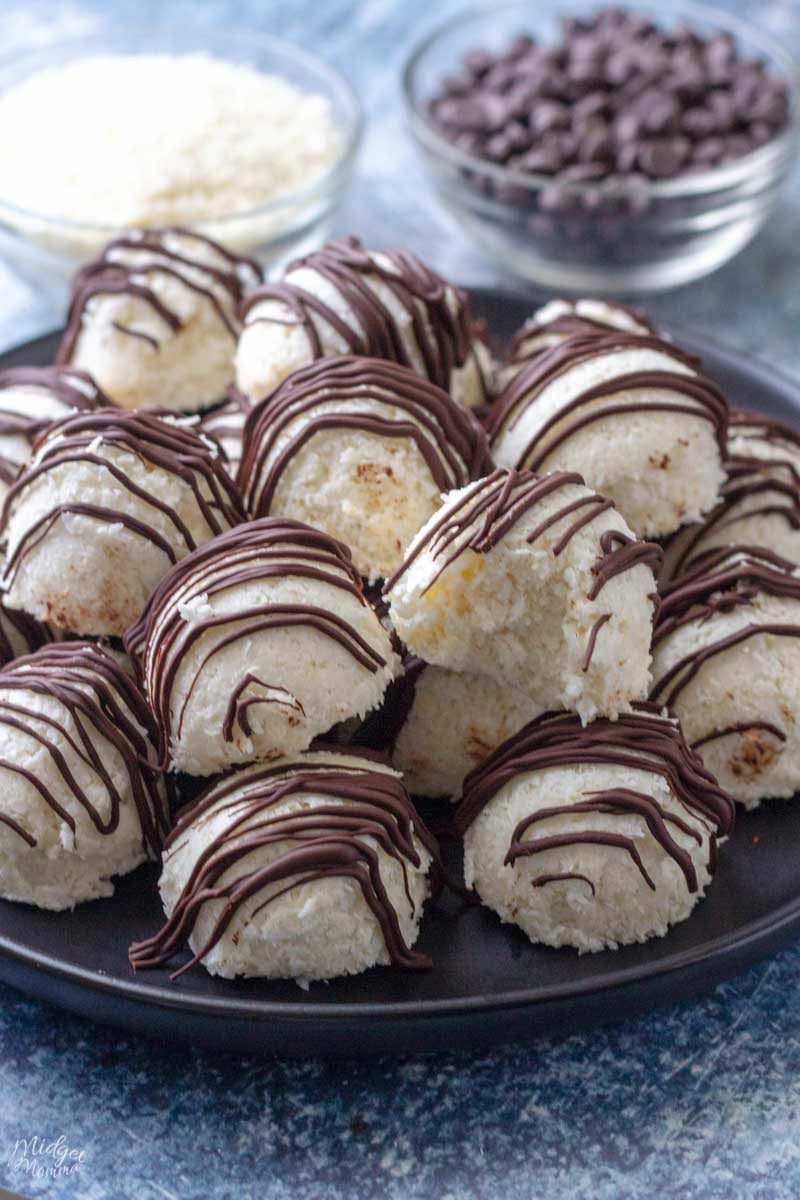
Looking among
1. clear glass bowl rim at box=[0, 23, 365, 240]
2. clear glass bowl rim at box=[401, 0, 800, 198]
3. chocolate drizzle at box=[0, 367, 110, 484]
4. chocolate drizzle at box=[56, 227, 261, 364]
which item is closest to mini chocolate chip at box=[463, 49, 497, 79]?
clear glass bowl rim at box=[401, 0, 800, 198]

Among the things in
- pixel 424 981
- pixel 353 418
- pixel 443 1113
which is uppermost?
pixel 353 418

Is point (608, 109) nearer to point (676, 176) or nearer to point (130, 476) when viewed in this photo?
point (676, 176)

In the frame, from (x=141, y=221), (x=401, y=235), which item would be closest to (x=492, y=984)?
(x=141, y=221)

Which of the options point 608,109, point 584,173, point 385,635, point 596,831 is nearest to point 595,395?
point 385,635

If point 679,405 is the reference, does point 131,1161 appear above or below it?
below

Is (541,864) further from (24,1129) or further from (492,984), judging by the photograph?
(24,1129)

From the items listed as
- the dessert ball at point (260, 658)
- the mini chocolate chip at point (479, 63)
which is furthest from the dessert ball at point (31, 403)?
the mini chocolate chip at point (479, 63)
